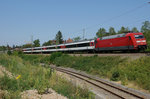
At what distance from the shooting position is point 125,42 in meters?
23.7

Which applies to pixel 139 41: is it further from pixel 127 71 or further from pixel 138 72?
pixel 138 72

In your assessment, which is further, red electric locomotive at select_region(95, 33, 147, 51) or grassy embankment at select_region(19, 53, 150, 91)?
red electric locomotive at select_region(95, 33, 147, 51)

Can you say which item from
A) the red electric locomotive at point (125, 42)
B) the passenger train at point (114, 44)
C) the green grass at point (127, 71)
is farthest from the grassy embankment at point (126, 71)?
the passenger train at point (114, 44)

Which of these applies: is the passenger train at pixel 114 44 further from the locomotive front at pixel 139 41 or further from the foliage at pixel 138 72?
the foliage at pixel 138 72

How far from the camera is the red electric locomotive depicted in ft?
73.2

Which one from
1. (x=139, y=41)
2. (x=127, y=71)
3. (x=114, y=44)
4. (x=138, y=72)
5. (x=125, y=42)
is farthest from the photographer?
(x=114, y=44)

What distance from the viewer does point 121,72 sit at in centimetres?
1553

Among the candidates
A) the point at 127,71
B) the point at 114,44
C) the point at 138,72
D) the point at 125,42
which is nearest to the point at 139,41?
the point at 125,42

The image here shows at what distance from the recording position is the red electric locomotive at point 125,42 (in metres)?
22.3

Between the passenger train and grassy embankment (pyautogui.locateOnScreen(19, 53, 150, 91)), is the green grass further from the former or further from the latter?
the passenger train

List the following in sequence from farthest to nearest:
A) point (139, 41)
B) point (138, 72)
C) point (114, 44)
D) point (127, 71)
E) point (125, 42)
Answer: point (114, 44), point (125, 42), point (139, 41), point (127, 71), point (138, 72)

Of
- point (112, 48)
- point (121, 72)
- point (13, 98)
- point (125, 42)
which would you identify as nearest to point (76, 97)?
point (13, 98)

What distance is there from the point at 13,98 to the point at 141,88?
9716 mm

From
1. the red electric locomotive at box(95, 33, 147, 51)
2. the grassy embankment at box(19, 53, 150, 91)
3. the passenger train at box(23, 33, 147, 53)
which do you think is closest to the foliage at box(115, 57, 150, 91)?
the grassy embankment at box(19, 53, 150, 91)
